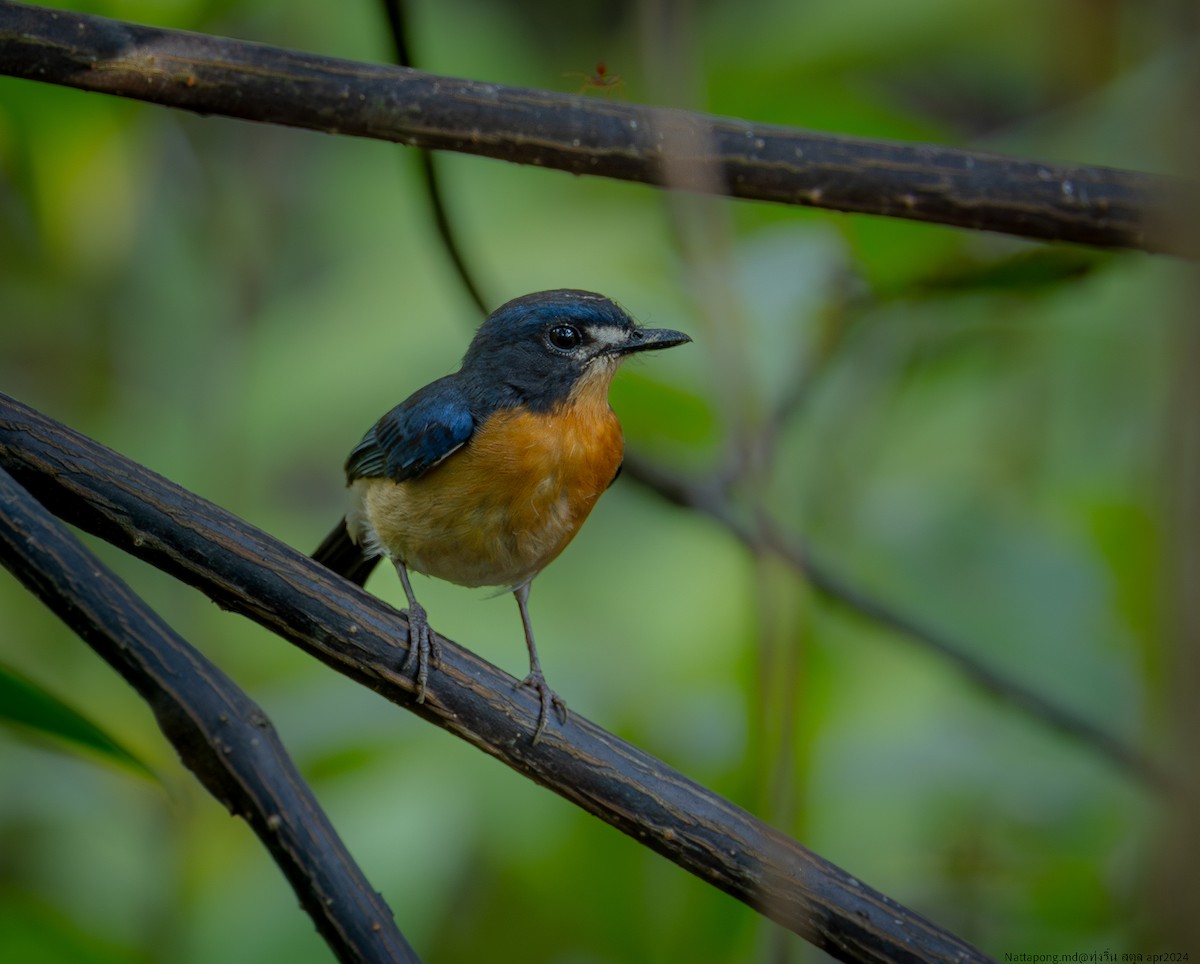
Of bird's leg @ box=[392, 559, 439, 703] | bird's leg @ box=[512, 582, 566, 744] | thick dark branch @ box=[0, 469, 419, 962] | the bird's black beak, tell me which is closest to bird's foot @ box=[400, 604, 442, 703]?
bird's leg @ box=[392, 559, 439, 703]

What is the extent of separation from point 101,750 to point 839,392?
8.28ft

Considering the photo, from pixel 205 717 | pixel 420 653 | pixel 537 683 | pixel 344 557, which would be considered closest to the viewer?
pixel 205 717

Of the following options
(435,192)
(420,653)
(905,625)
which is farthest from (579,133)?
(905,625)

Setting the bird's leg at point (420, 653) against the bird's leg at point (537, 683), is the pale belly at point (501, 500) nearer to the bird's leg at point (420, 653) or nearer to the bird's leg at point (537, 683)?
the bird's leg at point (537, 683)

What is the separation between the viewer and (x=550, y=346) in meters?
3.42

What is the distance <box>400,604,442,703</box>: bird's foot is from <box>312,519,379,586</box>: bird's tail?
1.41 meters

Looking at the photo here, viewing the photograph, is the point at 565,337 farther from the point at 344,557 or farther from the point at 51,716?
the point at 51,716

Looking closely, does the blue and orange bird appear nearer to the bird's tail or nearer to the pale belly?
the pale belly

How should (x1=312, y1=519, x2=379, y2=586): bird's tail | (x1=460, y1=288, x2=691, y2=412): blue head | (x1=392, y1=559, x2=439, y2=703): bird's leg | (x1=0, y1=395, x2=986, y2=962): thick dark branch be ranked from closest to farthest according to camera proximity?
(x1=0, y1=395, x2=986, y2=962): thick dark branch, (x1=392, y1=559, x2=439, y2=703): bird's leg, (x1=460, y1=288, x2=691, y2=412): blue head, (x1=312, y1=519, x2=379, y2=586): bird's tail

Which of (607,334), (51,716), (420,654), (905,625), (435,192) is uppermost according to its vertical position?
(607,334)

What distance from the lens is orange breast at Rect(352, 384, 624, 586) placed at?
326cm

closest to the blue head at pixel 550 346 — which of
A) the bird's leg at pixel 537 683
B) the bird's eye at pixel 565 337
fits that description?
the bird's eye at pixel 565 337

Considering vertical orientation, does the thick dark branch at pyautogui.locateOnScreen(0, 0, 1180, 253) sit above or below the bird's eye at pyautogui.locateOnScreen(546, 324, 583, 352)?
below

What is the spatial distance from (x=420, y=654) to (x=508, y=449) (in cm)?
111
